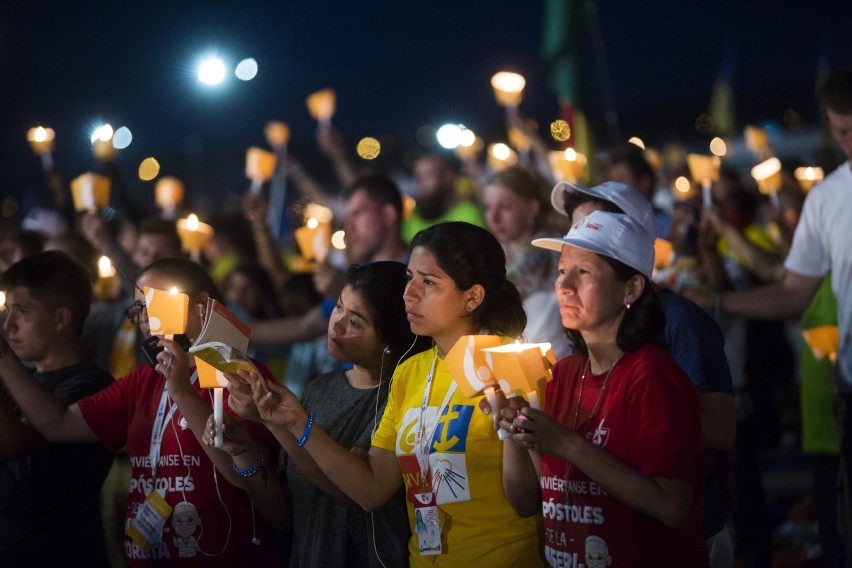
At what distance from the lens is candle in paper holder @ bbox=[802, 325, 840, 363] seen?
4.53m

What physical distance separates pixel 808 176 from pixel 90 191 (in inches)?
203

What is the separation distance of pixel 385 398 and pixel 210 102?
715cm

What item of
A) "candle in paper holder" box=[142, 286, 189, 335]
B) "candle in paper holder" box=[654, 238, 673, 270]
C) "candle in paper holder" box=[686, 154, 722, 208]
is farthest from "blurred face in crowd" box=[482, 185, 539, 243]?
"candle in paper holder" box=[142, 286, 189, 335]

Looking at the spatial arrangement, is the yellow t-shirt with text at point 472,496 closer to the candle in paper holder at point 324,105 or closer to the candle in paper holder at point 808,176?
the candle in paper holder at point 808,176

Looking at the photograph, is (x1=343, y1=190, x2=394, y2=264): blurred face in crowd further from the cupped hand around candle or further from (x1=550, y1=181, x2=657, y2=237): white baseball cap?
the cupped hand around candle

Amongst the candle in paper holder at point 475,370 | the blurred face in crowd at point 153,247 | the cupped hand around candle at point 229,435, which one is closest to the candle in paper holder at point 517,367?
the candle in paper holder at point 475,370

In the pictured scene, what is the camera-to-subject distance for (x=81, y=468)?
13.9ft

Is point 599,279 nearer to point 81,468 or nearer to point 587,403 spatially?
point 587,403

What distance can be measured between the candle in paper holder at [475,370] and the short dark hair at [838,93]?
2295mm

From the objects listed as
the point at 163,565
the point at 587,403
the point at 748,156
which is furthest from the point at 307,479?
the point at 748,156

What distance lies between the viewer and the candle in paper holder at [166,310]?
3229 millimetres

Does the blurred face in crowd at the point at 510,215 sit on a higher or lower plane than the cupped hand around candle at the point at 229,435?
higher

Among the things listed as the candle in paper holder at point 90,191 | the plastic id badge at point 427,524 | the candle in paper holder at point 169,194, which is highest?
the candle in paper holder at point 169,194

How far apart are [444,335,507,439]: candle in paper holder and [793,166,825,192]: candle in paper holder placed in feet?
16.6
